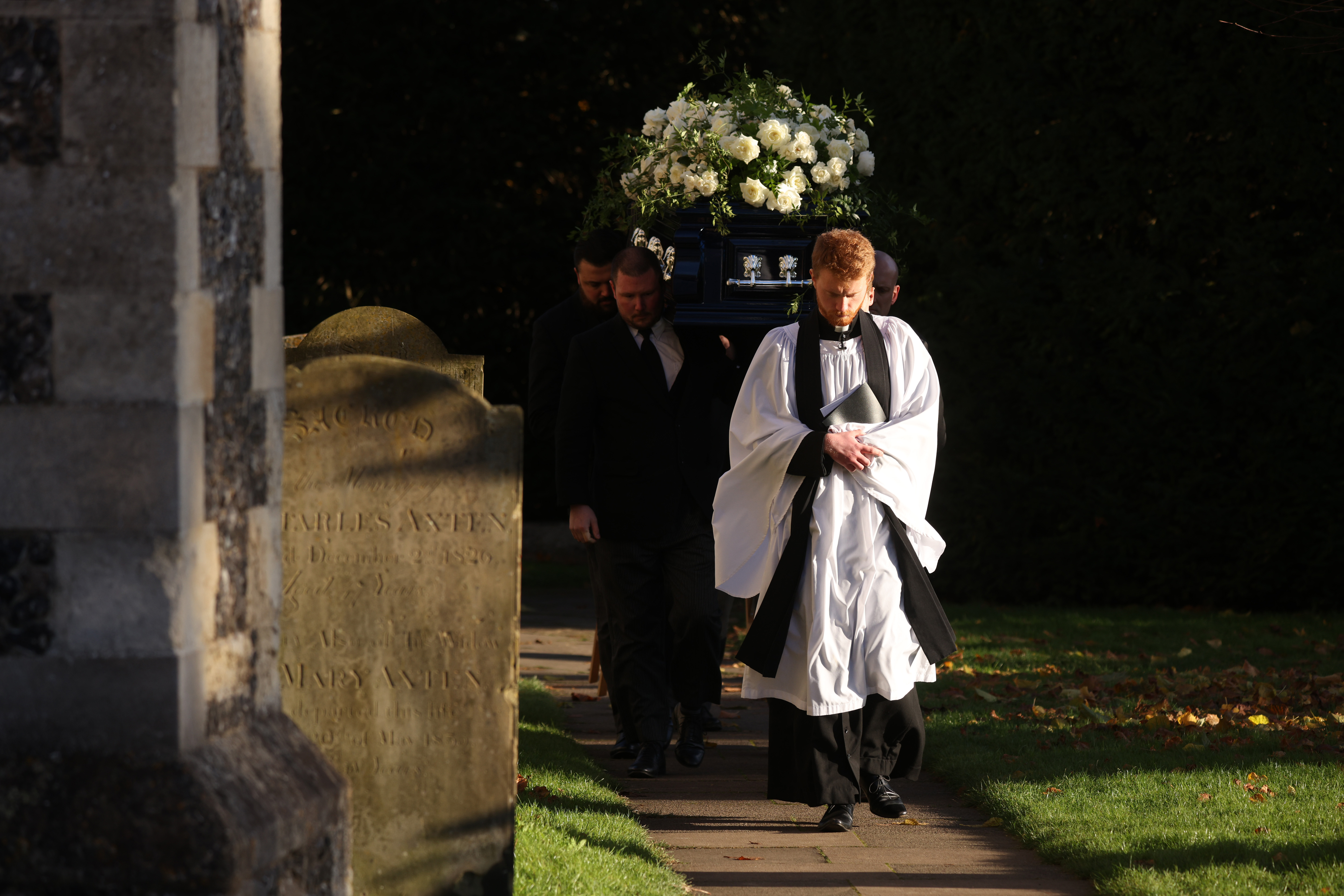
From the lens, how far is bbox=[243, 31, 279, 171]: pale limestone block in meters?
3.11

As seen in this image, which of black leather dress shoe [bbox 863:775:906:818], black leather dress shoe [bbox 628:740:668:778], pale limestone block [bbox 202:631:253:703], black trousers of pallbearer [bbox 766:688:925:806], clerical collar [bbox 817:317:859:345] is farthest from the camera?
black leather dress shoe [bbox 628:740:668:778]

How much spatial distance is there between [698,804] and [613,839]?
0.88 meters

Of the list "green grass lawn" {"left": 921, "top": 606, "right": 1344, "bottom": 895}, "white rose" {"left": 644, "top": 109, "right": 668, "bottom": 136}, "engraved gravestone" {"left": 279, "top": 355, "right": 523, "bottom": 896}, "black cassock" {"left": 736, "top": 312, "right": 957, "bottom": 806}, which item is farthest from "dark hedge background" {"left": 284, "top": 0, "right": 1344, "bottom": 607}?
"engraved gravestone" {"left": 279, "top": 355, "right": 523, "bottom": 896}

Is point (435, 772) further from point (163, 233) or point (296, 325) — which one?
point (296, 325)

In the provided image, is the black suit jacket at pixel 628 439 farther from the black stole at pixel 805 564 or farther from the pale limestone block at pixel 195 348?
the pale limestone block at pixel 195 348

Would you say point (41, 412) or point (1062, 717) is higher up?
point (41, 412)

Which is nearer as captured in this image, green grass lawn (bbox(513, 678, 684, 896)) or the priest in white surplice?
green grass lawn (bbox(513, 678, 684, 896))

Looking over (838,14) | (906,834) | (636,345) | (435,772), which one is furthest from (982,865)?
(838,14)

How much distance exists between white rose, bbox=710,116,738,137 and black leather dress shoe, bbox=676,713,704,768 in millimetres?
2497

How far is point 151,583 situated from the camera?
2.88 meters

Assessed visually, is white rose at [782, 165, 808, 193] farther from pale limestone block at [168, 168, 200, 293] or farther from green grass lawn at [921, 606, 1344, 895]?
pale limestone block at [168, 168, 200, 293]

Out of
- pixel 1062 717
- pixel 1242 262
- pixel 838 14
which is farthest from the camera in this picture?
pixel 838 14

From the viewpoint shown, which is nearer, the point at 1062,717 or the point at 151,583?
the point at 151,583

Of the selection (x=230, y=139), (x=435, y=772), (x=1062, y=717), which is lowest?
(x=1062, y=717)
